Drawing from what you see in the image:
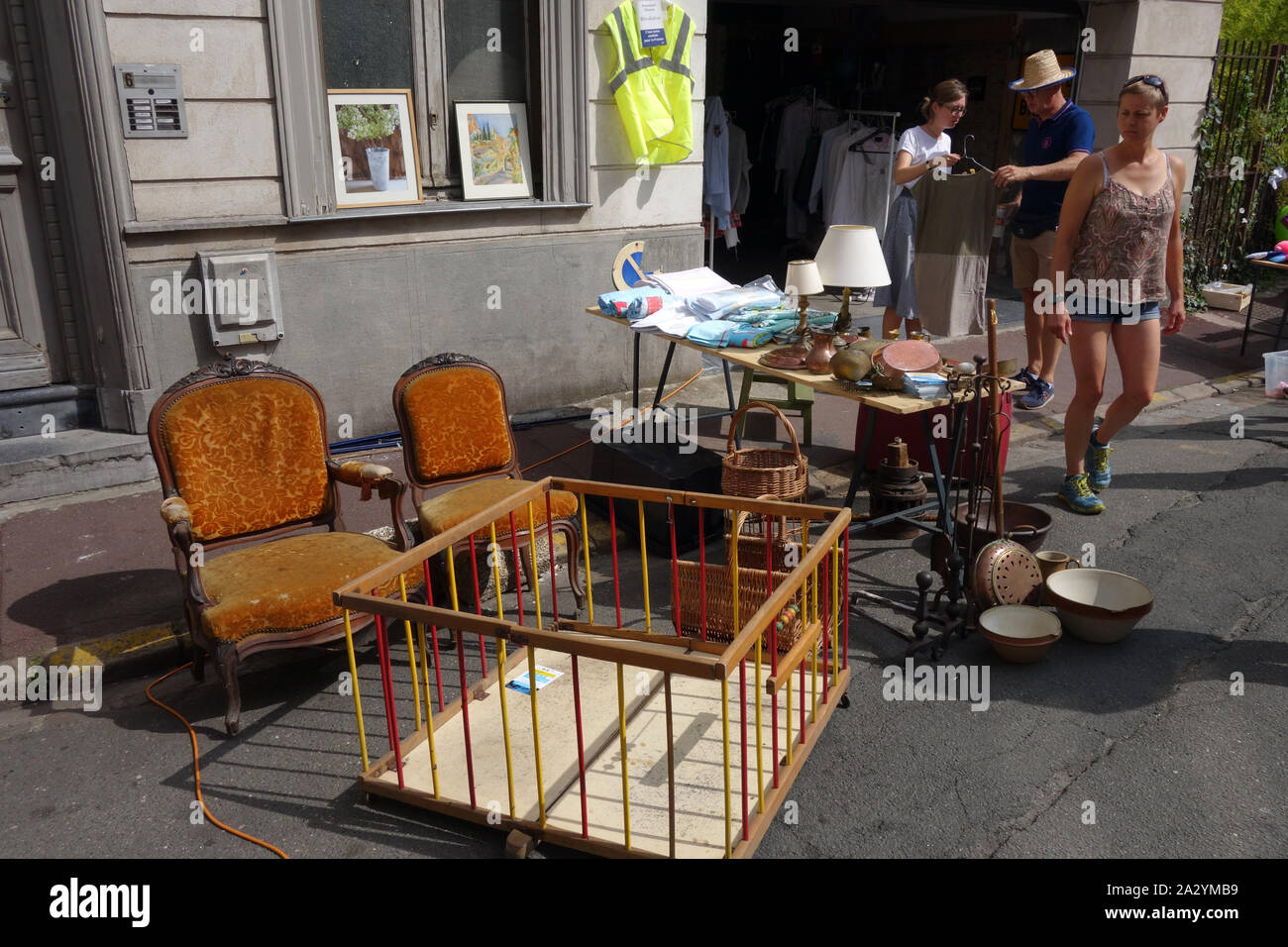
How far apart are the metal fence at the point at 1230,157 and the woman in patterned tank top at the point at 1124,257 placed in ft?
23.5

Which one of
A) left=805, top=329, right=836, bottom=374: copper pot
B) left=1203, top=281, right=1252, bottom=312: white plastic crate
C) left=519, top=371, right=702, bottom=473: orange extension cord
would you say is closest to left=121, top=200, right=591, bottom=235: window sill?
left=519, top=371, right=702, bottom=473: orange extension cord

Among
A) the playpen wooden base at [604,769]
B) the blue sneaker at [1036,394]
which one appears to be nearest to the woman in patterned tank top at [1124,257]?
the blue sneaker at [1036,394]

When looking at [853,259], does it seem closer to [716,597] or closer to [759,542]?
[759,542]

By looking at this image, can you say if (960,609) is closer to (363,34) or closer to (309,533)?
(309,533)

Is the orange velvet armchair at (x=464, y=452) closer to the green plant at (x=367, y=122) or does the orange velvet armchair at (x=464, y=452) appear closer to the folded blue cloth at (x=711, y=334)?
the folded blue cloth at (x=711, y=334)

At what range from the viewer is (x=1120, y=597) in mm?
Result: 4969

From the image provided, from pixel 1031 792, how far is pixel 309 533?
11.1 ft

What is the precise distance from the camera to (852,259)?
585 cm

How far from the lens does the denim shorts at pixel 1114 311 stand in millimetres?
6027

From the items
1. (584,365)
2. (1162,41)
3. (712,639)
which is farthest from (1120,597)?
(1162,41)

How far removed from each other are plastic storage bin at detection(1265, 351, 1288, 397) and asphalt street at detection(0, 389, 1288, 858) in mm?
2641

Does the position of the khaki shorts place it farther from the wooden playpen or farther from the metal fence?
the metal fence

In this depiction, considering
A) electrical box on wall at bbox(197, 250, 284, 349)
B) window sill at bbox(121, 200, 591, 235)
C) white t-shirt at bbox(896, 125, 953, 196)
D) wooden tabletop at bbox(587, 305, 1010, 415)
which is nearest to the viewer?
A: wooden tabletop at bbox(587, 305, 1010, 415)

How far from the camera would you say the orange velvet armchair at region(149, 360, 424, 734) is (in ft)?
14.1
